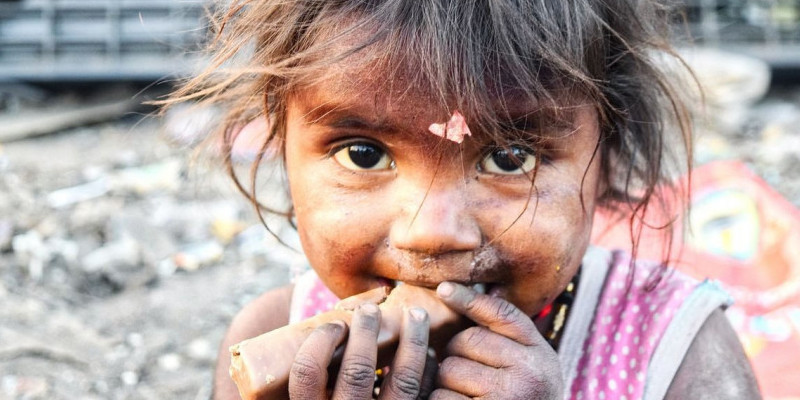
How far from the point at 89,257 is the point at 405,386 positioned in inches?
96.6

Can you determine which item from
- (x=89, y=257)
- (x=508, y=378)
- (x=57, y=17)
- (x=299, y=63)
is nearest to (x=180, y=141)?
(x=89, y=257)

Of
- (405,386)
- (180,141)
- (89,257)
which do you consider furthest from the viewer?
(89,257)

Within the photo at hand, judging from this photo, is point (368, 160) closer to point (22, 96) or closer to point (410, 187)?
point (410, 187)

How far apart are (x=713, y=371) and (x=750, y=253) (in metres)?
1.24

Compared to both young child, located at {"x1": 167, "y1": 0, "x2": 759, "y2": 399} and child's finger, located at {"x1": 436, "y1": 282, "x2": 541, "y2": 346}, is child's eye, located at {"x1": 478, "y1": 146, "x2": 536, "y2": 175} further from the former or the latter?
child's finger, located at {"x1": 436, "y1": 282, "x2": 541, "y2": 346}

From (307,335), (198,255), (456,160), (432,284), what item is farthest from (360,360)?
(198,255)

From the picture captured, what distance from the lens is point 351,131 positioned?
52.4 inches

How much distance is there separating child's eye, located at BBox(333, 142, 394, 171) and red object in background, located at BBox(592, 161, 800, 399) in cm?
104

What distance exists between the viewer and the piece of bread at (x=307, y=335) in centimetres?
118

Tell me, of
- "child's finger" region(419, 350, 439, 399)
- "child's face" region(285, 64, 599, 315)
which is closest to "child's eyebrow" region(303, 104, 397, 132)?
"child's face" region(285, 64, 599, 315)

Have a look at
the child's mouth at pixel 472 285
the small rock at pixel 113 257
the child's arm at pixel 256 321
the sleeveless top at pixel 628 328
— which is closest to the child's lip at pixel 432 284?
the child's mouth at pixel 472 285

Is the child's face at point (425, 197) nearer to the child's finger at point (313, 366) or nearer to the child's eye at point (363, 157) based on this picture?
the child's eye at point (363, 157)

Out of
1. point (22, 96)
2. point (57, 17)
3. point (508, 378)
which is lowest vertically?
point (508, 378)

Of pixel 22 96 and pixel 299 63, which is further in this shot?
pixel 22 96
